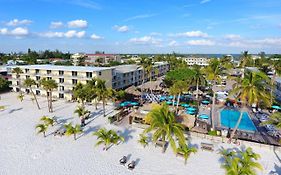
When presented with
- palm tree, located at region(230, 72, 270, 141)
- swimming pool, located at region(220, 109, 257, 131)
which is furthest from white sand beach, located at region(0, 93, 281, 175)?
swimming pool, located at region(220, 109, 257, 131)

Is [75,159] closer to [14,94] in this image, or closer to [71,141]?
[71,141]

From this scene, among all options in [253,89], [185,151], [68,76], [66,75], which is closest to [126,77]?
[68,76]

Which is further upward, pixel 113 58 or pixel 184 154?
pixel 113 58

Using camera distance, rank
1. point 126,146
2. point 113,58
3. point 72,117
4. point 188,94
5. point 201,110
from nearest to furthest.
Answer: point 126,146 → point 72,117 → point 201,110 → point 188,94 → point 113,58

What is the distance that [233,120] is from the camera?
42.5 metres

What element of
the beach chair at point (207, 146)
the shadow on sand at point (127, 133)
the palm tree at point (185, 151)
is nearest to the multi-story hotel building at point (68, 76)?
the shadow on sand at point (127, 133)

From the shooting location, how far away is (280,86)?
5412 centimetres

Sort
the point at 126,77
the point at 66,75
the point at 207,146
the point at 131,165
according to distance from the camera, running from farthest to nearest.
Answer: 1. the point at 126,77
2. the point at 66,75
3. the point at 207,146
4. the point at 131,165

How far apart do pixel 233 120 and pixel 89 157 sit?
101 ft

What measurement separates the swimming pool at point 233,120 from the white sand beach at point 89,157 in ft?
32.3

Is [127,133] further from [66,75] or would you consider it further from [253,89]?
[66,75]

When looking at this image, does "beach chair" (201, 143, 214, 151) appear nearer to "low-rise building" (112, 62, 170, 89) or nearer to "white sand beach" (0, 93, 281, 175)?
"white sand beach" (0, 93, 281, 175)

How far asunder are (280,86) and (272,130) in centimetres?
2433

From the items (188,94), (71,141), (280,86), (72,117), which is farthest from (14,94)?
(280,86)
